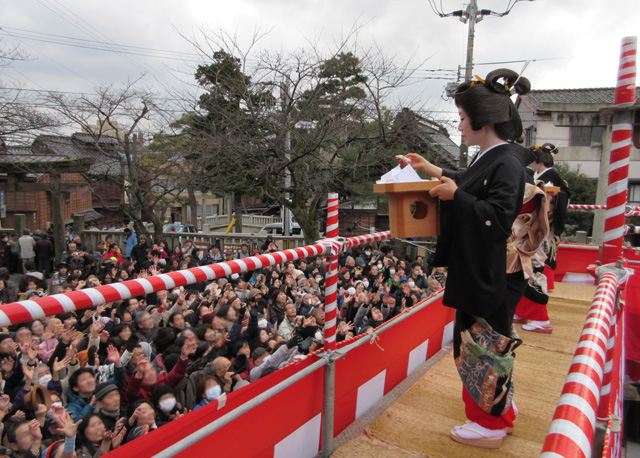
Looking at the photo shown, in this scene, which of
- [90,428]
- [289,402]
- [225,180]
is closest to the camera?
[289,402]

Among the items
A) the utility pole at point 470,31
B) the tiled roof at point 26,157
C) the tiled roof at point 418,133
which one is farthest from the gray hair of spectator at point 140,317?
the utility pole at point 470,31

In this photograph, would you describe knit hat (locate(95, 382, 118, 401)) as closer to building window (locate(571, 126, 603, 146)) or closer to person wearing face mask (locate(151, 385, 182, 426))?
person wearing face mask (locate(151, 385, 182, 426))

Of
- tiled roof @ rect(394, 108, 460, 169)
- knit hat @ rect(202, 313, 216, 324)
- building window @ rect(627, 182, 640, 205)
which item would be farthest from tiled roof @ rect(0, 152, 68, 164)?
building window @ rect(627, 182, 640, 205)

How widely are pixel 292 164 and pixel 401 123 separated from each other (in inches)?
113

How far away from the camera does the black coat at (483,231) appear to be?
65.7 inches

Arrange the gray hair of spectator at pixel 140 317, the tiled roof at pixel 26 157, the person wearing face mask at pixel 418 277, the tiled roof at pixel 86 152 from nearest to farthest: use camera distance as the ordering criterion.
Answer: the gray hair of spectator at pixel 140 317
the person wearing face mask at pixel 418 277
the tiled roof at pixel 26 157
the tiled roof at pixel 86 152

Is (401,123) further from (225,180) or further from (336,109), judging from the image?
(225,180)

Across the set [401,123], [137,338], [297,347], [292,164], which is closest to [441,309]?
[297,347]

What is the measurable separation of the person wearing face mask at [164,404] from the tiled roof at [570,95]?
21.4 metres

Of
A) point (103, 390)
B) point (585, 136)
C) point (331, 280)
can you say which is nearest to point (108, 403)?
point (103, 390)

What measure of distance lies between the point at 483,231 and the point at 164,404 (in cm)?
226

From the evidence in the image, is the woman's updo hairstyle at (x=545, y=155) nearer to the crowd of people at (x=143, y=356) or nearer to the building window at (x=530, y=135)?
the crowd of people at (x=143, y=356)

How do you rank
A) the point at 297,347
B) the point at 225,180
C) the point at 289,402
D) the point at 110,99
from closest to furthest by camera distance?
1. the point at 289,402
2. the point at 297,347
3. the point at 110,99
4. the point at 225,180

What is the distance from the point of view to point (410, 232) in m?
1.83
